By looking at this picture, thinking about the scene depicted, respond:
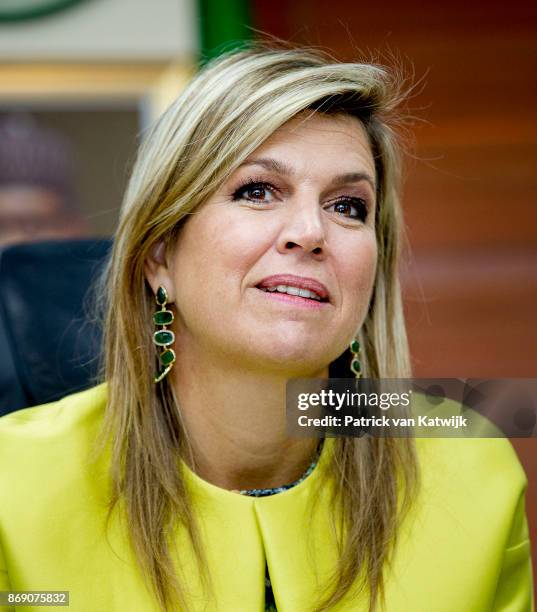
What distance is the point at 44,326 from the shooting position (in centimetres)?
180

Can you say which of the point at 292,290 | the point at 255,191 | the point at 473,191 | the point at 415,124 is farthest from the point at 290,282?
the point at 473,191

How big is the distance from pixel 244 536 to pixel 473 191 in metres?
1.70

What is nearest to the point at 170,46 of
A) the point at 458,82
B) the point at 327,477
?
the point at 458,82

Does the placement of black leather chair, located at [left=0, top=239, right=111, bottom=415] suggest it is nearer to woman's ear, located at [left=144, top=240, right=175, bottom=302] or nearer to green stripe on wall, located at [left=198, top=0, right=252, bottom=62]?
woman's ear, located at [left=144, top=240, right=175, bottom=302]

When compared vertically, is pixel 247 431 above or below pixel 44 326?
below

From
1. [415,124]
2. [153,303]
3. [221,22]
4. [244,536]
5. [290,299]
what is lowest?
[244,536]

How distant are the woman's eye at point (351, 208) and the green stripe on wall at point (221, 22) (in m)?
1.67

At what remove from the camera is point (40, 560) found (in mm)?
1368

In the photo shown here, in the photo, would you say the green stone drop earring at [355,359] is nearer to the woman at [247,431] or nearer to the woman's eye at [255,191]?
the woman at [247,431]

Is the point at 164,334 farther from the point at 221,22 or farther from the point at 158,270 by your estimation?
the point at 221,22

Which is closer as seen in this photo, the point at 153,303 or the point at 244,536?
the point at 244,536

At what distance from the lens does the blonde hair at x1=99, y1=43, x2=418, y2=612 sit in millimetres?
1457

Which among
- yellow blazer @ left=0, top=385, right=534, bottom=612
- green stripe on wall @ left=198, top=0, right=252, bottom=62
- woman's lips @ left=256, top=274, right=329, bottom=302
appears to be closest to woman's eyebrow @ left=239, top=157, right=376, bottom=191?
woman's lips @ left=256, top=274, right=329, bottom=302

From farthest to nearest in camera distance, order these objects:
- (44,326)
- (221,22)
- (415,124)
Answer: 1. (221,22)
2. (415,124)
3. (44,326)
